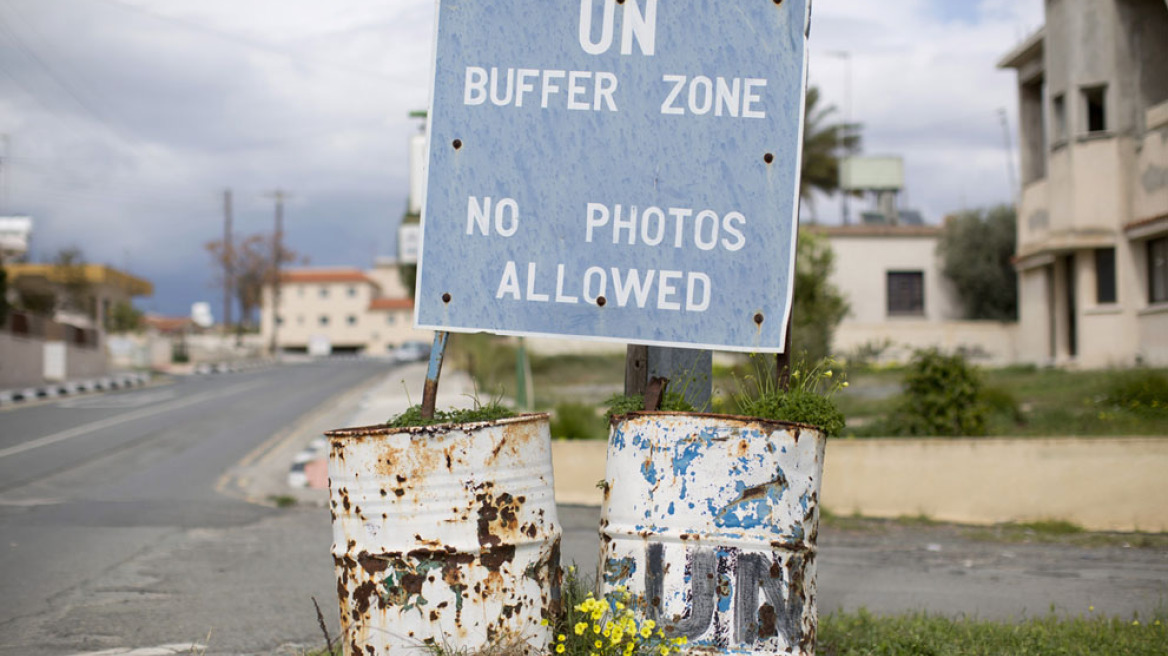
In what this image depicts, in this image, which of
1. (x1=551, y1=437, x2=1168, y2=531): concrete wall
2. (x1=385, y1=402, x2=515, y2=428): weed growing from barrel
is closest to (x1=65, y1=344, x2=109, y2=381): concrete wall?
(x1=551, y1=437, x2=1168, y2=531): concrete wall

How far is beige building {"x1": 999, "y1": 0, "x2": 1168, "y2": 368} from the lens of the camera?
19.7 metres

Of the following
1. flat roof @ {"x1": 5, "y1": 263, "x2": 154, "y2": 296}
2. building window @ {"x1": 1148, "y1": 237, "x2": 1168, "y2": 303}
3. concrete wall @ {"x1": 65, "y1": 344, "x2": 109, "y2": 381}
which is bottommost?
concrete wall @ {"x1": 65, "y1": 344, "x2": 109, "y2": 381}

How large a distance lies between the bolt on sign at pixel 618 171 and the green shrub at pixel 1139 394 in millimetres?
10128

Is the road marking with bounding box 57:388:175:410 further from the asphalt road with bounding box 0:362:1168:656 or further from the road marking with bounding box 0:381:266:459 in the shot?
the asphalt road with bounding box 0:362:1168:656

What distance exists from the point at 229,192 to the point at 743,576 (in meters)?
73.3

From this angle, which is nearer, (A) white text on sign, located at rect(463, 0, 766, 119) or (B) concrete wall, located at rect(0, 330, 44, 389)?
(A) white text on sign, located at rect(463, 0, 766, 119)

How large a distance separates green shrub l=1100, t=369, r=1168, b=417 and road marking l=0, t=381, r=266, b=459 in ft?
47.7

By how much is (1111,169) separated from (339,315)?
8331 cm

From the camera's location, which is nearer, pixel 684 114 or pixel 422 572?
pixel 422 572

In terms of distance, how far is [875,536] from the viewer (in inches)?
347

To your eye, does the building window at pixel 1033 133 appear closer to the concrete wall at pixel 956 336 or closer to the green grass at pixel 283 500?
the concrete wall at pixel 956 336

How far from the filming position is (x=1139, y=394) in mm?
12531

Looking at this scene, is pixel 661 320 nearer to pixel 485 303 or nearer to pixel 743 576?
pixel 485 303

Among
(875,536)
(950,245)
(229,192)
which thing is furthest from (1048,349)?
(229,192)
